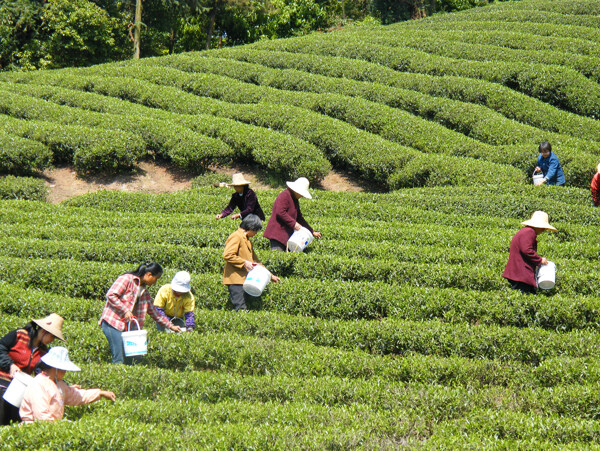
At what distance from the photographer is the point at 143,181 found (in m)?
21.1

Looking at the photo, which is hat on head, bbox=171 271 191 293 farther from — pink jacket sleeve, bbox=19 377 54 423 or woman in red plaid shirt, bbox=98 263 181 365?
pink jacket sleeve, bbox=19 377 54 423

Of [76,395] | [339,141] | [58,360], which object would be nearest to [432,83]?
[339,141]

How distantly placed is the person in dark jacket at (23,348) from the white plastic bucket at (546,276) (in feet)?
24.0

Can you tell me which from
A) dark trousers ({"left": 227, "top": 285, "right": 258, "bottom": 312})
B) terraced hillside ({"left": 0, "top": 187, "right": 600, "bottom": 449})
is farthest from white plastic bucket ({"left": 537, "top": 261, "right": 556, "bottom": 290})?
dark trousers ({"left": 227, "top": 285, "right": 258, "bottom": 312})

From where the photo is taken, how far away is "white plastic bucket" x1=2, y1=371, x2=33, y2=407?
268 inches

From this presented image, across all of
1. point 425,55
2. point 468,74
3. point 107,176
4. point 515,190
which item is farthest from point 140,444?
point 425,55

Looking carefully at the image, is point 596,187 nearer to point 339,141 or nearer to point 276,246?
point 276,246

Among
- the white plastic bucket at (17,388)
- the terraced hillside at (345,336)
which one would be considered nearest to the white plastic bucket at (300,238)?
the terraced hillside at (345,336)

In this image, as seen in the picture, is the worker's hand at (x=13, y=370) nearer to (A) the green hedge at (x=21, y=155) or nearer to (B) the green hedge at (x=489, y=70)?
(A) the green hedge at (x=21, y=155)

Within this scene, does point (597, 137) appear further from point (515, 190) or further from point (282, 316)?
point (282, 316)

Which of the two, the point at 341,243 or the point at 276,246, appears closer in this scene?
the point at 276,246

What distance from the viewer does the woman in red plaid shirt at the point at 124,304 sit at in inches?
328

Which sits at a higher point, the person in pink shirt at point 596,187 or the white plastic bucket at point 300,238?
the person in pink shirt at point 596,187

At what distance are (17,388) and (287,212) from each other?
561 centimetres
